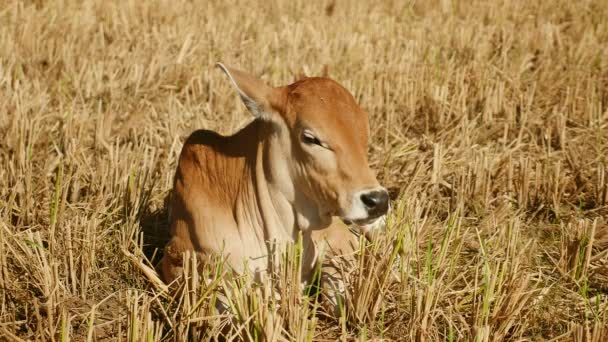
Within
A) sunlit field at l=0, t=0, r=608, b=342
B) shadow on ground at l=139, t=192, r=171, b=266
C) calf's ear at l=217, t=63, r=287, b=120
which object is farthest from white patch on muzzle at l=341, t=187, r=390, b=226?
shadow on ground at l=139, t=192, r=171, b=266

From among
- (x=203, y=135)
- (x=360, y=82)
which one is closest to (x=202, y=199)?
(x=203, y=135)

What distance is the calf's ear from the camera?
3.39 metres

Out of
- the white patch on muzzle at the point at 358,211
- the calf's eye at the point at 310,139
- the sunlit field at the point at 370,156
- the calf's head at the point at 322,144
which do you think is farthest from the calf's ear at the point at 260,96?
the sunlit field at the point at 370,156

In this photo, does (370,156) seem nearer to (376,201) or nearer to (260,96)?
(260,96)

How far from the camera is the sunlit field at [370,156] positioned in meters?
3.30

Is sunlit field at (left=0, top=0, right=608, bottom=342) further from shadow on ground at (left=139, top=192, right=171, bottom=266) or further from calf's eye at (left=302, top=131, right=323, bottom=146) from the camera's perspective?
calf's eye at (left=302, top=131, right=323, bottom=146)

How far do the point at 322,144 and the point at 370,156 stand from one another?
6.62 feet

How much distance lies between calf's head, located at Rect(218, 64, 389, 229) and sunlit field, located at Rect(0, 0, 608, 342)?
1.10 ft

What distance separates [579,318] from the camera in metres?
3.56

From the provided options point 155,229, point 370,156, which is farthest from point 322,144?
point 370,156

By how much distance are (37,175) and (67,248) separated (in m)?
1.16

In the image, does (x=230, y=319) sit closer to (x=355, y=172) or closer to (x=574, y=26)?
(x=355, y=172)

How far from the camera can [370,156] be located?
207 inches

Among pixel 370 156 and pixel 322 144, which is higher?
pixel 322 144
